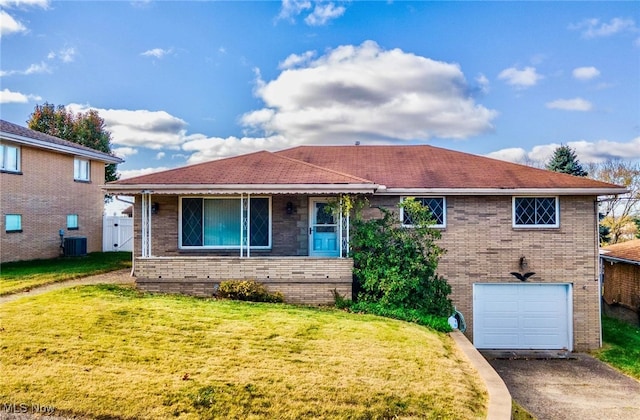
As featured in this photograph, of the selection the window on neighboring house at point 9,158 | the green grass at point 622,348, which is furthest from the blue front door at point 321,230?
the window on neighboring house at point 9,158

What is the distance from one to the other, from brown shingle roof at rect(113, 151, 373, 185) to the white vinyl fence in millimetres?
10830

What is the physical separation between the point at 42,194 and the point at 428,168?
16.2m

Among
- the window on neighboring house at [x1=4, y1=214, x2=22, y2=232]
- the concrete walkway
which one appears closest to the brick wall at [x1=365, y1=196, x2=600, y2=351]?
the concrete walkway

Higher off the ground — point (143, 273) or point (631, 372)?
point (143, 273)

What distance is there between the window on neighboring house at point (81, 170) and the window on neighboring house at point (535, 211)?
765 inches

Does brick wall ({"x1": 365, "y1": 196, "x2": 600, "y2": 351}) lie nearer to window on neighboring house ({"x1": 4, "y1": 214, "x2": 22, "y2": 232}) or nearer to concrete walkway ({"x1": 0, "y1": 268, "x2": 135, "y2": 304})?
concrete walkway ({"x1": 0, "y1": 268, "x2": 135, "y2": 304})

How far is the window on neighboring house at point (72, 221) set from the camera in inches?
755

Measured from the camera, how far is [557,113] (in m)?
19.2

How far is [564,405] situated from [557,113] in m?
15.2

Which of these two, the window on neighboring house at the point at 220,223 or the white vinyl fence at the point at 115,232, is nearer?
the window on neighboring house at the point at 220,223

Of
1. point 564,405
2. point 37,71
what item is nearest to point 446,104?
point 564,405

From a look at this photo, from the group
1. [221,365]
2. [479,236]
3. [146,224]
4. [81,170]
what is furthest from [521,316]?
[81,170]

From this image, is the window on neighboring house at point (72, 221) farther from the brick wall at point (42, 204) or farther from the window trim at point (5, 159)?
the window trim at point (5, 159)

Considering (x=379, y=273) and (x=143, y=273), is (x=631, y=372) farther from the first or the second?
(x=143, y=273)
